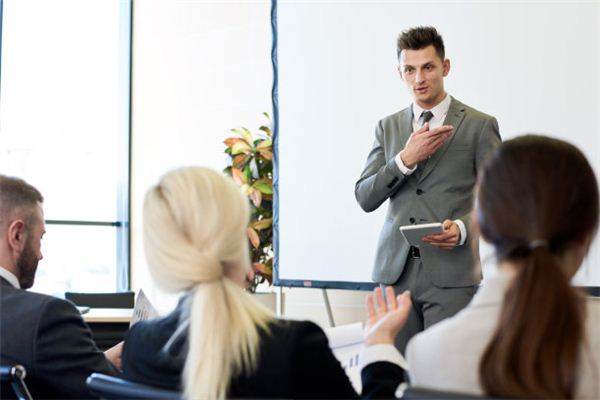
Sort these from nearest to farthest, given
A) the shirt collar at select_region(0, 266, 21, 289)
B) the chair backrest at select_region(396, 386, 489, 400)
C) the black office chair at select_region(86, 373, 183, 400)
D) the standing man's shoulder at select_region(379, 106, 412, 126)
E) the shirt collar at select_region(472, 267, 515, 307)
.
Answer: the chair backrest at select_region(396, 386, 489, 400) → the shirt collar at select_region(472, 267, 515, 307) → the black office chair at select_region(86, 373, 183, 400) → the shirt collar at select_region(0, 266, 21, 289) → the standing man's shoulder at select_region(379, 106, 412, 126)

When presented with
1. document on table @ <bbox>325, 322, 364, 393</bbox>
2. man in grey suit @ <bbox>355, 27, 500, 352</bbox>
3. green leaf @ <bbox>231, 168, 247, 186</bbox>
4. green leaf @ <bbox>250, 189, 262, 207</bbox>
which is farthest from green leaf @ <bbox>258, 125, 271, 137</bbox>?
document on table @ <bbox>325, 322, 364, 393</bbox>

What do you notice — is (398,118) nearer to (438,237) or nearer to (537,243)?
(438,237)

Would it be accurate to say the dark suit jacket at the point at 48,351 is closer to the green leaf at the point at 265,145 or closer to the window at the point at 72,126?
the green leaf at the point at 265,145

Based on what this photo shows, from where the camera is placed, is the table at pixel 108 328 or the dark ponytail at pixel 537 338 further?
the table at pixel 108 328

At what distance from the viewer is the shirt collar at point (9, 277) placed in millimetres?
2258

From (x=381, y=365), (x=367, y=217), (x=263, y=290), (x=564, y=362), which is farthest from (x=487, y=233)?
(x=263, y=290)

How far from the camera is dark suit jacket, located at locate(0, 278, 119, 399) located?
1.99 meters

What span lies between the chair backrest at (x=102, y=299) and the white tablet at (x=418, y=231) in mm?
2364

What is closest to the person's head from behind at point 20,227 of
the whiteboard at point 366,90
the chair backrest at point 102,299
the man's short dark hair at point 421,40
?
the man's short dark hair at point 421,40

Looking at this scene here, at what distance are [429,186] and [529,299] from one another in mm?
1940

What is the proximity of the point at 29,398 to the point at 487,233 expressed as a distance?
43.3 inches

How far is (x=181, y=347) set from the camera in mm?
1556

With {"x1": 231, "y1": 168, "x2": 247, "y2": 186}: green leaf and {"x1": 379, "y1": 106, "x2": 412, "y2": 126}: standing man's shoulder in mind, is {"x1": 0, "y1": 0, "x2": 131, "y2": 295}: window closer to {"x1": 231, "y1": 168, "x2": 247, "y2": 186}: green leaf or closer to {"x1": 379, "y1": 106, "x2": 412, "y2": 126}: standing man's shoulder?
{"x1": 231, "y1": 168, "x2": 247, "y2": 186}: green leaf

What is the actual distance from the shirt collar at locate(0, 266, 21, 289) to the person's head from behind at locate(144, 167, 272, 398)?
88cm
